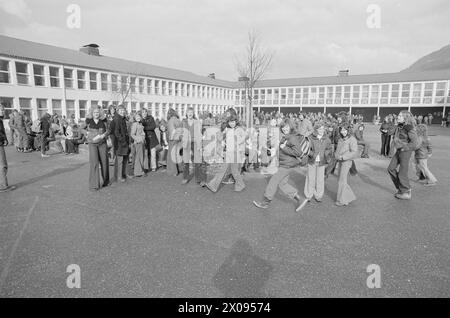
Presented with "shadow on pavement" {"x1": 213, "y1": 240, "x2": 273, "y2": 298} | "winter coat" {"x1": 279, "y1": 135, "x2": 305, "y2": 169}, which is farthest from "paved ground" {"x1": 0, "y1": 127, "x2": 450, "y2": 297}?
"winter coat" {"x1": 279, "y1": 135, "x2": 305, "y2": 169}

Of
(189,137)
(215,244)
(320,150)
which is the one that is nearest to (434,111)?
(320,150)

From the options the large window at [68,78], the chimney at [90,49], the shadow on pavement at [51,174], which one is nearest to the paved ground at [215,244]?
the shadow on pavement at [51,174]

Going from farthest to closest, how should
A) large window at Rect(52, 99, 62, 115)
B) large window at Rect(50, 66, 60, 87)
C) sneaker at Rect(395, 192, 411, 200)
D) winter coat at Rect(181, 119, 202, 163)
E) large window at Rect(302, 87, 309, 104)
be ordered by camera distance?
large window at Rect(302, 87, 309, 104), large window at Rect(50, 66, 60, 87), large window at Rect(52, 99, 62, 115), winter coat at Rect(181, 119, 202, 163), sneaker at Rect(395, 192, 411, 200)

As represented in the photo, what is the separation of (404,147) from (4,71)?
3027 centimetres

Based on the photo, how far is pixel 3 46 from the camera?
26.3 m

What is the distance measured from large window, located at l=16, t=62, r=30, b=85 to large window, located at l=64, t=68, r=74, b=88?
3.81 meters

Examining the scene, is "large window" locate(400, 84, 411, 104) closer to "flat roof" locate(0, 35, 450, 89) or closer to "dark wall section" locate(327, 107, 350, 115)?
"flat roof" locate(0, 35, 450, 89)

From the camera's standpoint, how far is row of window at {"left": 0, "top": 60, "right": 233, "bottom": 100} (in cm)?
2620

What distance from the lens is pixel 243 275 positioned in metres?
3.40

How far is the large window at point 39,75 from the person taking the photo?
27.1m

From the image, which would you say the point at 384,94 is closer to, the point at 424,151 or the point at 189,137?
the point at 424,151

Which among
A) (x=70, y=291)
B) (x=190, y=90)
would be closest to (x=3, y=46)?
(x=190, y=90)

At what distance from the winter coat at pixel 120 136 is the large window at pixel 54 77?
26060mm

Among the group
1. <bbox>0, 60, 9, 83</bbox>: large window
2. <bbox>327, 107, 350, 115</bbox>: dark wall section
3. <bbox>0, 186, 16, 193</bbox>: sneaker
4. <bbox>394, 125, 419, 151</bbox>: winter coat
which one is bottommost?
<bbox>0, 186, 16, 193</bbox>: sneaker
